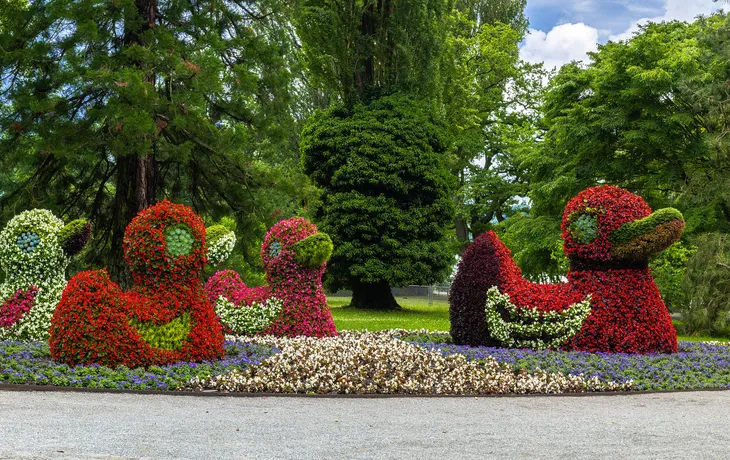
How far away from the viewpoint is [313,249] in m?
11.1

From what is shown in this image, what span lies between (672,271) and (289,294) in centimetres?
1323

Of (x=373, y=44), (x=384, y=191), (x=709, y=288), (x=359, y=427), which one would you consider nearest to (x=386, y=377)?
(x=359, y=427)

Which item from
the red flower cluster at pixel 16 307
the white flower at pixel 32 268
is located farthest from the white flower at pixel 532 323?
the red flower cluster at pixel 16 307

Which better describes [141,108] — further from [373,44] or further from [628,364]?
[373,44]

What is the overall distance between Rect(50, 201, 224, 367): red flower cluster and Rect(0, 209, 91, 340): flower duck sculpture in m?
2.47

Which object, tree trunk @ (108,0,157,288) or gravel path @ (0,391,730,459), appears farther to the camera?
tree trunk @ (108,0,157,288)

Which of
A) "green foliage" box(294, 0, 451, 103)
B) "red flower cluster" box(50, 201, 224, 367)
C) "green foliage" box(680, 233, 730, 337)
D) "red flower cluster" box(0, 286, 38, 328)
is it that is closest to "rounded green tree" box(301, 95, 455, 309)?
"green foliage" box(294, 0, 451, 103)

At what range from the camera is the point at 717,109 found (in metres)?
19.0

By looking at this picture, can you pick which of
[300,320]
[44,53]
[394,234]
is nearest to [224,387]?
[300,320]

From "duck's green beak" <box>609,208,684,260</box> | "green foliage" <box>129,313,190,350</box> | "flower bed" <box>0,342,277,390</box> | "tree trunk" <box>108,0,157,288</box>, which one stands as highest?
"tree trunk" <box>108,0,157,288</box>

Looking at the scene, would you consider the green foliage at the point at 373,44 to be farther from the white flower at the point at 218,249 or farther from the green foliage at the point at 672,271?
the white flower at the point at 218,249

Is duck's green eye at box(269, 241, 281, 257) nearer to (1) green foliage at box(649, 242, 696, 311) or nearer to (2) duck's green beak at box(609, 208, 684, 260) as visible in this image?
(2) duck's green beak at box(609, 208, 684, 260)

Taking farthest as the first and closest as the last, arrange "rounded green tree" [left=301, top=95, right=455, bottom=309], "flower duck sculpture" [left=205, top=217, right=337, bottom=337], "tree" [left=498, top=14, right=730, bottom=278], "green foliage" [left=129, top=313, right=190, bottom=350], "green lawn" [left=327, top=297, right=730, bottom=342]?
"rounded green tree" [left=301, top=95, right=455, bottom=309]
"tree" [left=498, top=14, right=730, bottom=278]
"green lawn" [left=327, top=297, right=730, bottom=342]
"flower duck sculpture" [left=205, top=217, right=337, bottom=337]
"green foliage" [left=129, top=313, right=190, bottom=350]

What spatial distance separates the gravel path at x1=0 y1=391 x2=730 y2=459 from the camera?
5230 millimetres
